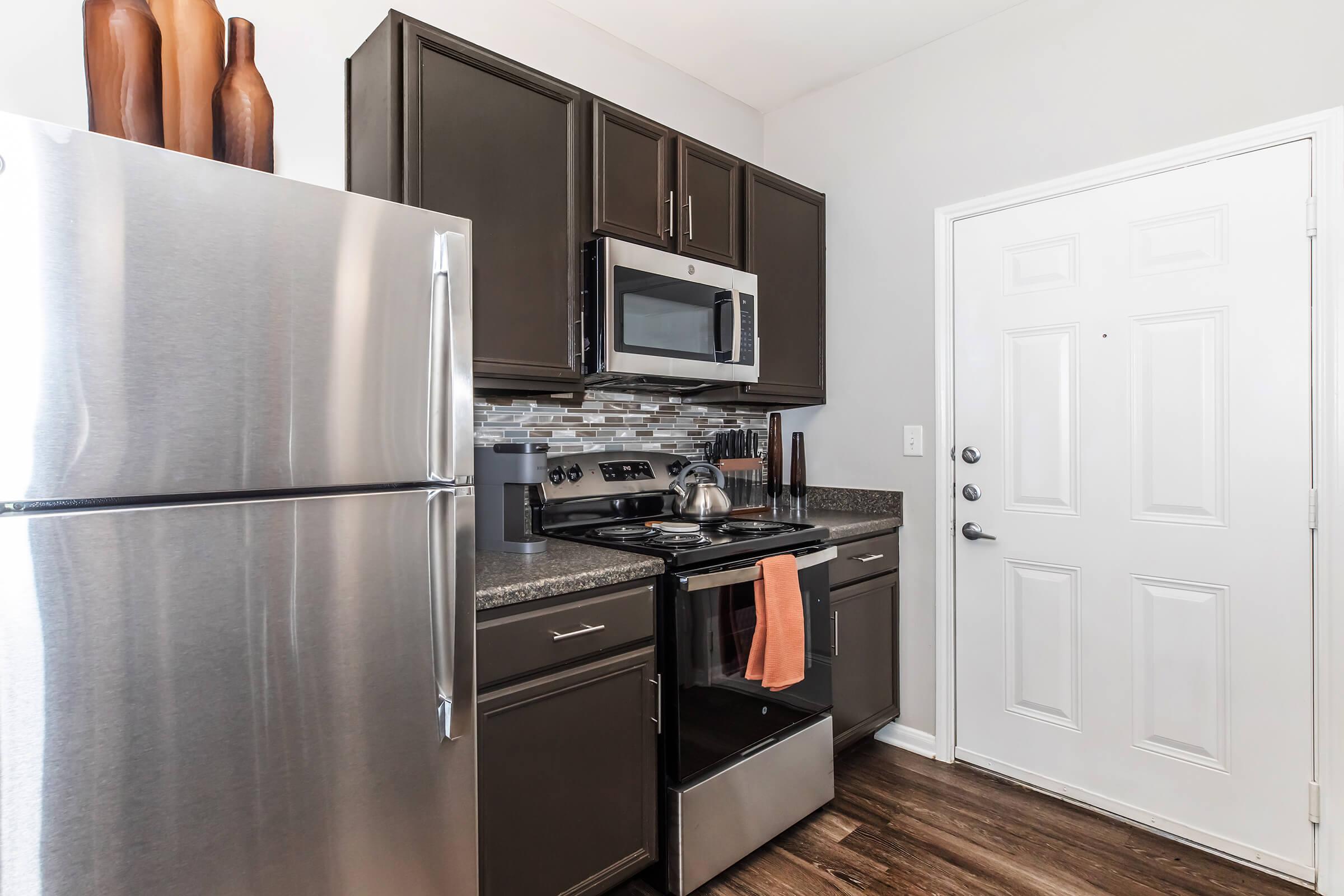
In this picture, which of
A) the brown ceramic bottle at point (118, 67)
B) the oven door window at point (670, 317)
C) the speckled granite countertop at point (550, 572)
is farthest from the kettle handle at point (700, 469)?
the brown ceramic bottle at point (118, 67)

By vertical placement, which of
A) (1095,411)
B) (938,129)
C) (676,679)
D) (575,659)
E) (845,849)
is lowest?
(845,849)

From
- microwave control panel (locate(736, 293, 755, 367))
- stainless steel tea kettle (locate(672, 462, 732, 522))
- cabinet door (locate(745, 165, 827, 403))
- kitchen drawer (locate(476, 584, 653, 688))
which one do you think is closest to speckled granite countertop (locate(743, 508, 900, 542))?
stainless steel tea kettle (locate(672, 462, 732, 522))

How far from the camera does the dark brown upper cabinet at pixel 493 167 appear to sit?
5.62 ft

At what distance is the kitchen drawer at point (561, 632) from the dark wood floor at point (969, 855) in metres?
0.74

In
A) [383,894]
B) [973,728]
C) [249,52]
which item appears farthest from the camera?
[973,728]

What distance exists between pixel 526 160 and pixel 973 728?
2.43 metres

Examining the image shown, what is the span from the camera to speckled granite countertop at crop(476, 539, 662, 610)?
148 cm

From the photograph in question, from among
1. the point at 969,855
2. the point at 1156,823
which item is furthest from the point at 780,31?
the point at 1156,823

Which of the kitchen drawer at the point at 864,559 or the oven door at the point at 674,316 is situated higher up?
the oven door at the point at 674,316

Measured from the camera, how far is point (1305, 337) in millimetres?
1903

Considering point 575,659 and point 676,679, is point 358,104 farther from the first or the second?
point 676,679

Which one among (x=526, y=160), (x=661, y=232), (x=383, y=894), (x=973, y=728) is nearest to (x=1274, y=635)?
(x=973, y=728)

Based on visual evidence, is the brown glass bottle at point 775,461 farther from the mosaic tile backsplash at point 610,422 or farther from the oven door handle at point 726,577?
the oven door handle at point 726,577

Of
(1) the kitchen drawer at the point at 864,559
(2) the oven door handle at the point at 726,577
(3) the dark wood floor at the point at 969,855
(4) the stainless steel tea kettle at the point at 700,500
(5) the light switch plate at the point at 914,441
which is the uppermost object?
(5) the light switch plate at the point at 914,441
